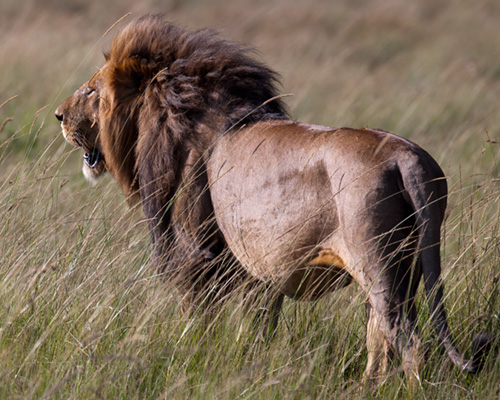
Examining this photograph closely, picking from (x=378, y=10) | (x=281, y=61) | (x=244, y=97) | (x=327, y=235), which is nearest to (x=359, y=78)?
(x=281, y=61)

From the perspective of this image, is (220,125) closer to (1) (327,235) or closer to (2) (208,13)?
(1) (327,235)

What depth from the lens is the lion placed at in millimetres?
2688

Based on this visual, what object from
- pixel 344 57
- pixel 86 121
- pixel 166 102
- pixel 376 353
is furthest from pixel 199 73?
pixel 344 57

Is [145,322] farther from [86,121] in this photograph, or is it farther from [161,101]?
[86,121]

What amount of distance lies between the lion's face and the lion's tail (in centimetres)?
171

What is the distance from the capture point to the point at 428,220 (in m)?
2.65

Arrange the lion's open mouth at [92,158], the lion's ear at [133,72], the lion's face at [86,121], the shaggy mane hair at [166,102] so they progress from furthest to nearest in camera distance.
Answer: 1. the lion's open mouth at [92,158]
2. the lion's face at [86,121]
3. the lion's ear at [133,72]
4. the shaggy mane hair at [166,102]

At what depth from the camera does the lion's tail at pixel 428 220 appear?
104 inches

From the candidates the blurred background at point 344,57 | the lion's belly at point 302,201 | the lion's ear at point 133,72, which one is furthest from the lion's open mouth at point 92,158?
the lion's belly at point 302,201

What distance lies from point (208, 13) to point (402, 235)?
15.4 m

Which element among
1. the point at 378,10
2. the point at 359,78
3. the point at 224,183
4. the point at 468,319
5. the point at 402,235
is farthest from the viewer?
the point at 378,10

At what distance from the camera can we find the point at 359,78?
11.5 m

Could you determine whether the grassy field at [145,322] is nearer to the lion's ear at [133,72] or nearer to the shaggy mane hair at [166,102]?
the shaggy mane hair at [166,102]

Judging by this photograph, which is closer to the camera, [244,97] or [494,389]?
[494,389]
